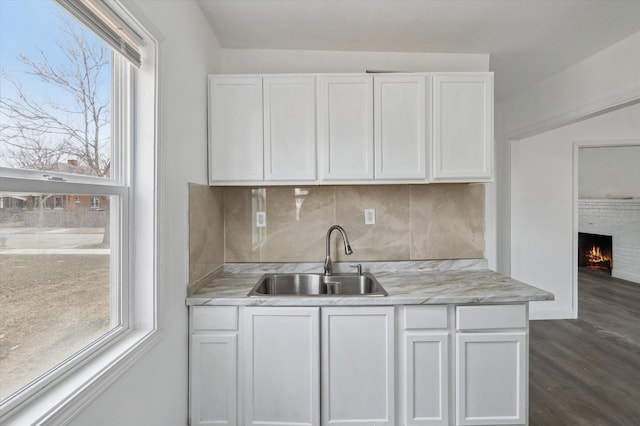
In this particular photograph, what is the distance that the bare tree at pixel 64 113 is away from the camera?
910 mm

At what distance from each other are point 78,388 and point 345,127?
6.06 feet

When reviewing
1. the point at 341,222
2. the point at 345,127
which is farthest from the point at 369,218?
the point at 345,127

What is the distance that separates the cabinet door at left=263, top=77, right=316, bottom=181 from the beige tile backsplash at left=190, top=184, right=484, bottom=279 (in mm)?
349

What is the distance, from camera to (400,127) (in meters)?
2.18

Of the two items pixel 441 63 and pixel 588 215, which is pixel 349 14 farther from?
pixel 588 215

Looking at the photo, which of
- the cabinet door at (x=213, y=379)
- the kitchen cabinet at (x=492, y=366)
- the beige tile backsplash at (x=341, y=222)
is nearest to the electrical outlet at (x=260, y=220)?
the beige tile backsplash at (x=341, y=222)

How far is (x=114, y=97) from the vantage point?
1351mm

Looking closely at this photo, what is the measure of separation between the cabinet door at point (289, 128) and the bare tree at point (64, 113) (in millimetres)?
1005

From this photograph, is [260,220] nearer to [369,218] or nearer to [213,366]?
[369,218]

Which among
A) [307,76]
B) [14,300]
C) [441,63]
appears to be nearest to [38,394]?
[14,300]

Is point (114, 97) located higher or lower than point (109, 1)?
lower

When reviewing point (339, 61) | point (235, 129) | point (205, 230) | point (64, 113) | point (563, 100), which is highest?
point (339, 61)

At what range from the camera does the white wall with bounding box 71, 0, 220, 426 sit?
53.8 inches

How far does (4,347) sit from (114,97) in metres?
0.96
